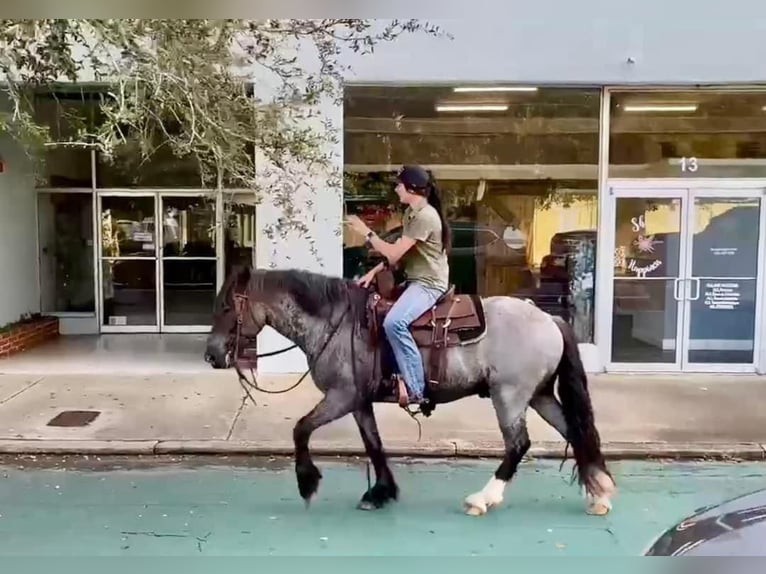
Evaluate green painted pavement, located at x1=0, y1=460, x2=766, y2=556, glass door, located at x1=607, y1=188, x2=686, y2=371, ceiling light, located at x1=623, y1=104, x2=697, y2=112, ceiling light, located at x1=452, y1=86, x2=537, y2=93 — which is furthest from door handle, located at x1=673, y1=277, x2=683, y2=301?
green painted pavement, located at x1=0, y1=460, x2=766, y2=556

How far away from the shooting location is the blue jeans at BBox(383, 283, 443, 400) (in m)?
4.96

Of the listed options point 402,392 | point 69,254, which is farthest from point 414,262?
point 69,254

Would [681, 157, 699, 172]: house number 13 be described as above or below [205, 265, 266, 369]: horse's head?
above

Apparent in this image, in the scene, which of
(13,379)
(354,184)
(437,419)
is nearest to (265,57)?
(354,184)

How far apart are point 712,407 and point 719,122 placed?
3834 millimetres

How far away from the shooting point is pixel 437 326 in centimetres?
504

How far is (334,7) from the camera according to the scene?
18.0 feet

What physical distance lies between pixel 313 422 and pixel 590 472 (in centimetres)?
187

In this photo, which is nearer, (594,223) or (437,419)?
(437,419)

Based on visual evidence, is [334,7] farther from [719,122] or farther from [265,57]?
[719,122]

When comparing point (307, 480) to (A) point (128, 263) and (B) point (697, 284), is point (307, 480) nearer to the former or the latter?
(B) point (697, 284)

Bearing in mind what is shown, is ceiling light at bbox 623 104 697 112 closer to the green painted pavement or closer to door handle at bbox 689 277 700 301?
door handle at bbox 689 277 700 301

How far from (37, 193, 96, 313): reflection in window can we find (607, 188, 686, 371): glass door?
8.25 m

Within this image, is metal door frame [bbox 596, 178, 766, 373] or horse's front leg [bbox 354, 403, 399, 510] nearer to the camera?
horse's front leg [bbox 354, 403, 399, 510]
